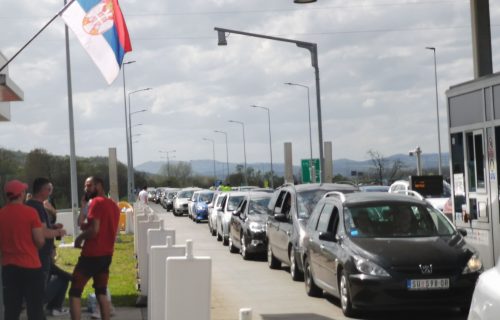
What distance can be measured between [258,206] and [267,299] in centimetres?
932

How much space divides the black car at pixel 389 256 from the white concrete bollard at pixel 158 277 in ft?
9.42

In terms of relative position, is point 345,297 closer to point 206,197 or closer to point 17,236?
point 17,236

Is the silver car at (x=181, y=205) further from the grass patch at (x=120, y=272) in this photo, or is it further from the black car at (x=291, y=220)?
the black car at (x=291, y=220)

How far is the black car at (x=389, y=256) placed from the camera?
11.5m

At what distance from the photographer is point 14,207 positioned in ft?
30.9

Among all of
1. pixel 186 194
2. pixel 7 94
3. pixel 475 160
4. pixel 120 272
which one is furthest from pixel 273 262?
pixel 186 194

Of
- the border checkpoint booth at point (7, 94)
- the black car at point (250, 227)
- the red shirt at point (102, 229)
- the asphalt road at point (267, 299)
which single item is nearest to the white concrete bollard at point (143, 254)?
the asphalt road at point (267, 299)

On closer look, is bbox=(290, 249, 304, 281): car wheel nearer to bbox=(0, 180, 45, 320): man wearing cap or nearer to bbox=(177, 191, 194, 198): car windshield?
bbox=(0, 180, 45, 320): man wearing cap

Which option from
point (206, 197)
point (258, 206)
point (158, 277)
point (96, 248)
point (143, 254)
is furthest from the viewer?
point (206, 197)

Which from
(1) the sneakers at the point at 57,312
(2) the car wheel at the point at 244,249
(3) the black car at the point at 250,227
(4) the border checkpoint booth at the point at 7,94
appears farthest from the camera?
(2) the car wheel at the point at 244,249

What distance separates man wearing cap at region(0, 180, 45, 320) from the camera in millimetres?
9336

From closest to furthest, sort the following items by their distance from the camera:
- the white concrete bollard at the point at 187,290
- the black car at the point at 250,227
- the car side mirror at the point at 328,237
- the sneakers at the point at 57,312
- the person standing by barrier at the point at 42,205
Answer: the white concrete bollard at the point at 187,290 → the person standing by barrier at the point at 42,205 → the sneakers at the point at 57,312 → the car side mirror at the point at 328,237 → the black car at the point at 250,227

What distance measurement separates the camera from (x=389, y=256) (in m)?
11.8

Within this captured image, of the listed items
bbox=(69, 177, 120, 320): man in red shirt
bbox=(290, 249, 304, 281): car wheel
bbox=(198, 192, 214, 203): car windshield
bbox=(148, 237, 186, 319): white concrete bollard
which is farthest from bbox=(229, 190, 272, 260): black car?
bbox=(198, 192, 214, 203): car windshield
